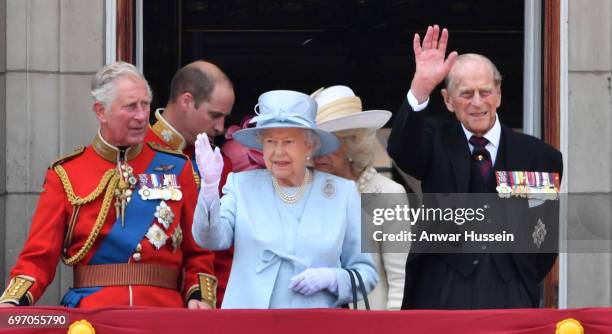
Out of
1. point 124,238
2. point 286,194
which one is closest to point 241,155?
point 124,238

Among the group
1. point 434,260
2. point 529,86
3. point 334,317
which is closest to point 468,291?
point 434,260

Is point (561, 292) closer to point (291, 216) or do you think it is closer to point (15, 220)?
point (291, 216)

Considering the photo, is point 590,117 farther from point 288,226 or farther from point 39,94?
point 39,94

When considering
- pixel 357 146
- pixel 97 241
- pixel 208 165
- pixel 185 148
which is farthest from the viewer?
pixel 185 148

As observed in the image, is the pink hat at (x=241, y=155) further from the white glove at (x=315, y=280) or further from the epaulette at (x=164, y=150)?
the white glove at (x=315, y=280)

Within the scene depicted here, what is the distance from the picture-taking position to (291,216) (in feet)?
18.7

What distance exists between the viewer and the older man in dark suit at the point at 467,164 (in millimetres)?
5902

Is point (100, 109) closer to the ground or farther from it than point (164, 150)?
farther from it

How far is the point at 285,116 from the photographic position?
573 centimetres

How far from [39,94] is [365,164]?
5.67 feet

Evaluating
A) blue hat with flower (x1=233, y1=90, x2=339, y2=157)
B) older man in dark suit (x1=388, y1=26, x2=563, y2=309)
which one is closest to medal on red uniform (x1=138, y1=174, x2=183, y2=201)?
blue hat with flower (x1=233, y1=90, x2=339, y2=157)

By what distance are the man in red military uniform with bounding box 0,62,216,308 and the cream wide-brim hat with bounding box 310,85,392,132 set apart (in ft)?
2.33

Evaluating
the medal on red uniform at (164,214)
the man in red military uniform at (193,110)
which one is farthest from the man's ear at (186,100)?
the medal on red uniform at (164,214)

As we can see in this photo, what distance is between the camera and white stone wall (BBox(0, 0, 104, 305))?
7.23 metres
